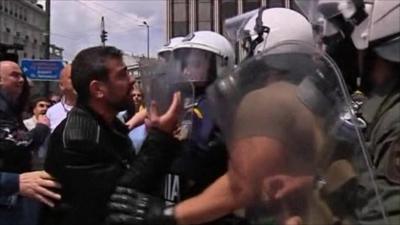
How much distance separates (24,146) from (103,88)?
60.9 inches

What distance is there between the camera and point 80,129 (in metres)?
2.79

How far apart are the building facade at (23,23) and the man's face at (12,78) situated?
7378 centimetres

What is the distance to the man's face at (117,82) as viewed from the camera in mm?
2889

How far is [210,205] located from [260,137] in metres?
0.29

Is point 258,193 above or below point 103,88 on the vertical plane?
below

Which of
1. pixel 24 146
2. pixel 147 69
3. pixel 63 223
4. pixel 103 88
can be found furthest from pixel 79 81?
pixel 24 146

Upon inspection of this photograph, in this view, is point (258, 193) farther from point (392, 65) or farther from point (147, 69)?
point (147, 69)

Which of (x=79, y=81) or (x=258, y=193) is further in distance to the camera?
(x=79, y=81)

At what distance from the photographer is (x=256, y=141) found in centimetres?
149

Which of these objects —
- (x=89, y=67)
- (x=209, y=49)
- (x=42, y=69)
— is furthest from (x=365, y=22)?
(x=42, y=69)

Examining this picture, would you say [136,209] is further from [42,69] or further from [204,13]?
[204,13]

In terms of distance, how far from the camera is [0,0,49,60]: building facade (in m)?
79.8

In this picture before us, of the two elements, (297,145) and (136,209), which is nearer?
(297,145)

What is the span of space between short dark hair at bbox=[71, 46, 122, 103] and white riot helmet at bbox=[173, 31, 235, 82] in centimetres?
31
